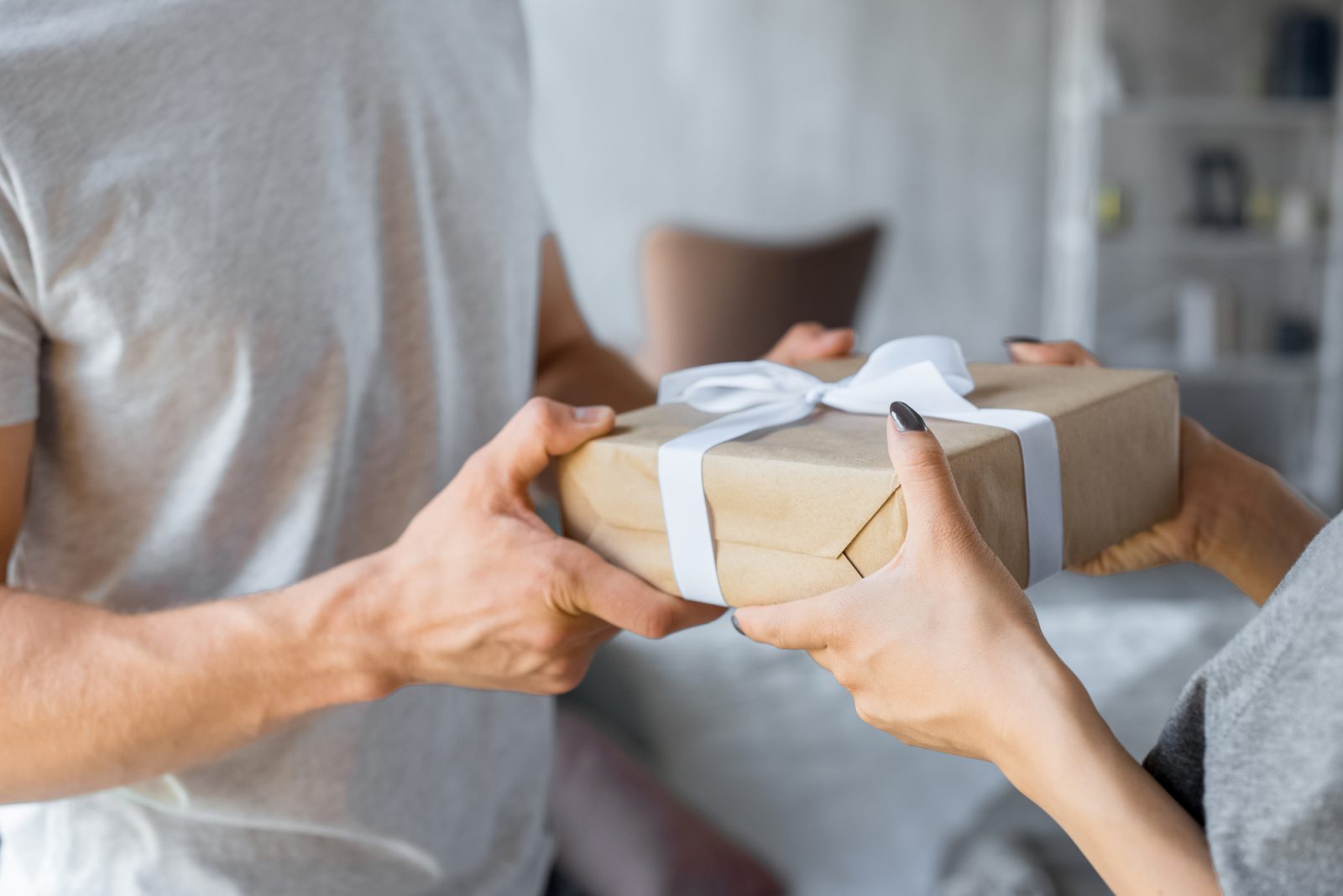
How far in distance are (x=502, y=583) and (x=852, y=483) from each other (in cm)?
20

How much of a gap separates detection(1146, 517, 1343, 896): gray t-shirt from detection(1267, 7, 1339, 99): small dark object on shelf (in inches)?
153

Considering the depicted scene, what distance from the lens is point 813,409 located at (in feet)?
2.06

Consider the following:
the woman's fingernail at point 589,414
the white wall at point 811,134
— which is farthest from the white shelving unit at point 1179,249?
the woman's fingernail at point 589,414

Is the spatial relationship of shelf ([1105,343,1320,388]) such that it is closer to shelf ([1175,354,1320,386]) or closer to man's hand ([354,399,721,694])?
shelf ([1175,354,1320,386])

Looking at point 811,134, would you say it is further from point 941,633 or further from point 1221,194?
point 941,633

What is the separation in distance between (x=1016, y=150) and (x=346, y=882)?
386 cm

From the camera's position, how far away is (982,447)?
51 centimetres

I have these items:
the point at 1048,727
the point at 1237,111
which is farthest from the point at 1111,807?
the point at 1237,111

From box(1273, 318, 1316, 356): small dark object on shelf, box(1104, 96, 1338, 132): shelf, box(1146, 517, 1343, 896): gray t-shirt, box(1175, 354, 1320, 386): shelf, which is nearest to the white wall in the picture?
box(1104, 96, 1338, 132): shelf

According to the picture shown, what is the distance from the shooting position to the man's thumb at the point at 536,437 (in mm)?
583

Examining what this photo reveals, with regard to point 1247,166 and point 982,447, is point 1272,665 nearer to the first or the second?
point 982,447

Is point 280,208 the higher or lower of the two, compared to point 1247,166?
higher

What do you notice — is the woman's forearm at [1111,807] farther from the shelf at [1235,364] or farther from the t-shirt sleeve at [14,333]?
the shelf at [1235,364]

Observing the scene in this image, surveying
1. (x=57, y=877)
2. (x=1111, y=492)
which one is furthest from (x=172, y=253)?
(x=1111, y=492)
